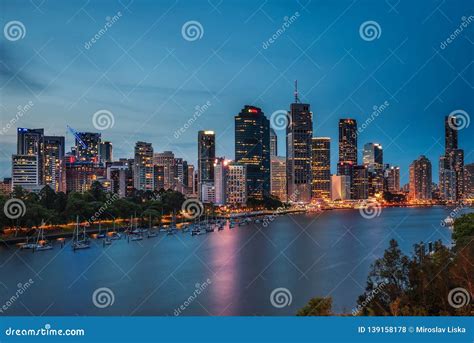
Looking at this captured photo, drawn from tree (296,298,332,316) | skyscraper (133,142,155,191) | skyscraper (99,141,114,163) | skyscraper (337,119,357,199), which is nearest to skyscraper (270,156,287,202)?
skyscraper (337,119,357,199)

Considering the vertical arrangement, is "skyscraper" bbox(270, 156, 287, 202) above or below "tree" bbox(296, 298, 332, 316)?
above

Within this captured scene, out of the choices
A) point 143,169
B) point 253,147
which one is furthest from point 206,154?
point 143,169

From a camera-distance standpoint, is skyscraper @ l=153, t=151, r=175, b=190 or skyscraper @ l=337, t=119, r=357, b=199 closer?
skyscraper @ l=153, t=151, r=175, b=190

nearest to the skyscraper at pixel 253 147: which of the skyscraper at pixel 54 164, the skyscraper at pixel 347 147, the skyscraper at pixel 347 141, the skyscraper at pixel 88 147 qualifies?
the skyscraper at pixel 347 147

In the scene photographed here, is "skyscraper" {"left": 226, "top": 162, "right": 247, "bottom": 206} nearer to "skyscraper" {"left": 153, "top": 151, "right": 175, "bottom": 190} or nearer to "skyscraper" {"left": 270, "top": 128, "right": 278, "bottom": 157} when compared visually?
"skyscraper" {"left": 153, "top": 151, "right": 175, "bottom": 190}

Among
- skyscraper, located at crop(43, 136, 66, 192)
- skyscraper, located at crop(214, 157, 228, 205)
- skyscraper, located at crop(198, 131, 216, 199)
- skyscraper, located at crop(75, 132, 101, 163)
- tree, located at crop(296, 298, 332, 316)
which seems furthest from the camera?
skyscraper, located at crop(75, 132, 101, 163)
